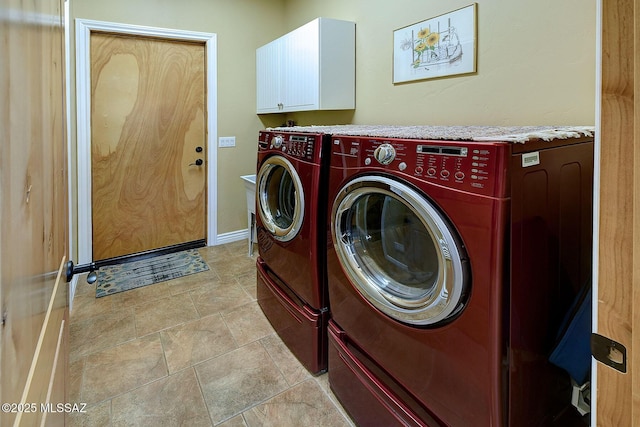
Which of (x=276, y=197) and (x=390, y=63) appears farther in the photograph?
(x=390, y=63)

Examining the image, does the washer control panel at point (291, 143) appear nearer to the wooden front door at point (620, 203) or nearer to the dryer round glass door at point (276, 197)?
the dryer round glass door at point (276, 197)

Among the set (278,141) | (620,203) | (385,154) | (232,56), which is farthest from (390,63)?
(620,203)

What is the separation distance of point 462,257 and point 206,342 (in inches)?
64.7

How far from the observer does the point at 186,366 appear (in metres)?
1.84

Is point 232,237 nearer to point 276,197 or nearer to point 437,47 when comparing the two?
point 276,197

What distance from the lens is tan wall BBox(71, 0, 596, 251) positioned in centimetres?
151

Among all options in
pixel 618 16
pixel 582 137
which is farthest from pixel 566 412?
pixel 618 16

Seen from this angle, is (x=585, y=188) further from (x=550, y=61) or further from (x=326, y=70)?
(x=326, y=70)

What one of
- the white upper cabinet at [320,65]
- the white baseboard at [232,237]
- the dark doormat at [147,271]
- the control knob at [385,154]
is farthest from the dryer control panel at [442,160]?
the white baseboard at [232,237]

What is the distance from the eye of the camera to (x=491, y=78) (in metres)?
1.78

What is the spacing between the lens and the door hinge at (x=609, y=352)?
502 millimetres

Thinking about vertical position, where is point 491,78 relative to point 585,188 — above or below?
above

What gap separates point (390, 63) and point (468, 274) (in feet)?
6.05

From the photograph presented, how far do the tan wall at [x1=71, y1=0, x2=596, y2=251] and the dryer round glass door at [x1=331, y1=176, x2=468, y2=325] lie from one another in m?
0.92
